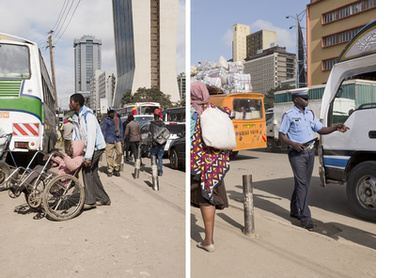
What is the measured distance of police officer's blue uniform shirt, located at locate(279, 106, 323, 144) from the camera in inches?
169

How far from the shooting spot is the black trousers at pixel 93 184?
17.3ft

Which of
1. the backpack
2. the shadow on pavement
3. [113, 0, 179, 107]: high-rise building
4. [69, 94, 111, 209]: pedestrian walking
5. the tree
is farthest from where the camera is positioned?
[113, 0, 179, 107]: high-rise building

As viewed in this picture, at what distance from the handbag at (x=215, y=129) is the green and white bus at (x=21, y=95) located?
606 cm

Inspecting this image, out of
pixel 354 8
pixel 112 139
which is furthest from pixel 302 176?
pixel 112 139

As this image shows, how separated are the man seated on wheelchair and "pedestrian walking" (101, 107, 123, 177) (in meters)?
3.18

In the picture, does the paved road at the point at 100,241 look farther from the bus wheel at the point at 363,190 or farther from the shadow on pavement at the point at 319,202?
the bus wheel at the point at 363,190

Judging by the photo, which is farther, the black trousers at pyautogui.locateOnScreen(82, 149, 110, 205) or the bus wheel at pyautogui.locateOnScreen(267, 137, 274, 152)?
the bus wheel at pyautogui.locateOnScreen(267, 137, 274, 152)

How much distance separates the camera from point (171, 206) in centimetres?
553

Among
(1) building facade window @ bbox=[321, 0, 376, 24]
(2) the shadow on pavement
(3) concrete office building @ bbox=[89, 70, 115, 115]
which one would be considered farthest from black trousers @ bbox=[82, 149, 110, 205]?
(3) concrete office building @ bbox=[89, 70, 115, 115]

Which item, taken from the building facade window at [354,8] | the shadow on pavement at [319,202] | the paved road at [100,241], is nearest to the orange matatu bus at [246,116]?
the shadow on pavement at [319,202]

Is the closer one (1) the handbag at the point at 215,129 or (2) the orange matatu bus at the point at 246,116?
(1) the handbag at the point at 215,129

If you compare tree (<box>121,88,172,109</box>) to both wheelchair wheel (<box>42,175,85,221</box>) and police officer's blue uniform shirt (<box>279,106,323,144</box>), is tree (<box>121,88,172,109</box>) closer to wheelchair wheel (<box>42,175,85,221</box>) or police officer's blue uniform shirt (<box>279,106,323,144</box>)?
wheelchair wheel (<box>42,175,85,221</box>)

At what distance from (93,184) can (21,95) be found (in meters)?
3.95

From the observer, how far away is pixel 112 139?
8.52 meters
